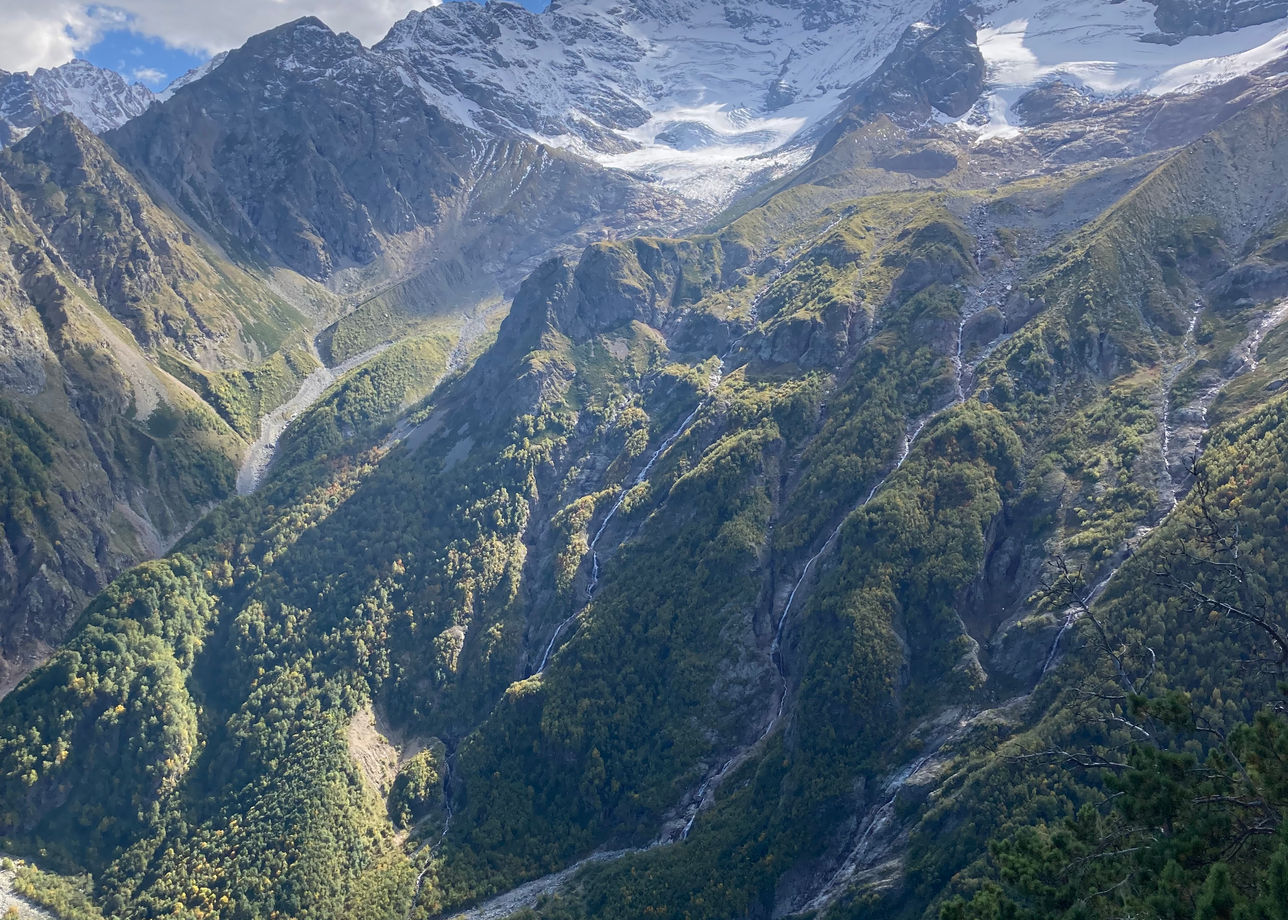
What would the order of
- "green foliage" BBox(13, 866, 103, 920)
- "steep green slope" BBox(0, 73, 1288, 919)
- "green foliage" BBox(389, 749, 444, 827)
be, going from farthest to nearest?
"green foliage" BBox(389, 749, 444, 827), "green foliage" BBox(13, 866, 103, 920), "steep green slope" BBox(0, 73, 1288, 919)

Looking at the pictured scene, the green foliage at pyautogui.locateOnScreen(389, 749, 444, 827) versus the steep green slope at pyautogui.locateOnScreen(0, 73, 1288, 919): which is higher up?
the steep green slope at pyautogui.locateOnScreen(0, 73, 1288, 919)

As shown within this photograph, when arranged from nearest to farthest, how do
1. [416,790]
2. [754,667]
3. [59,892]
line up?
[59,892] → [754,667] → [416,790]

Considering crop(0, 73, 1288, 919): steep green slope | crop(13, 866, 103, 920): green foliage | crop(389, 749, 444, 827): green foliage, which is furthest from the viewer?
crop(389, 749, 444, 827): green foliage

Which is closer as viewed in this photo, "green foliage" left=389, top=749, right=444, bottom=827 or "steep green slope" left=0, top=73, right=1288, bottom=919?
"steep green slope" left=0, top=73, right=1288, bottom=919

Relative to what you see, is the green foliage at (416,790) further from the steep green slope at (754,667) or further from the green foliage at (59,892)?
the green foliage at (59,892)

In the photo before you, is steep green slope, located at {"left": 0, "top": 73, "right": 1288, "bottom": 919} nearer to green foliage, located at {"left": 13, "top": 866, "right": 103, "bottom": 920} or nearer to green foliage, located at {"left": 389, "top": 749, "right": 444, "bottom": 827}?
green foliage, located at {"left": 389, "top": 749, "right": 444, "bottom": 827}

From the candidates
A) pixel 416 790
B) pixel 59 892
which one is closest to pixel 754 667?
pixel 416 790

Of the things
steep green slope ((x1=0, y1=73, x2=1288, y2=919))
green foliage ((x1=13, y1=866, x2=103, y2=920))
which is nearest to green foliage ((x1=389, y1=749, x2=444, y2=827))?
steep green slope ((x1=0, y1=73, x2=1288, y2=919))

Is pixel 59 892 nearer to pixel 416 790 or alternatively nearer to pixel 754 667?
pixel 416 790

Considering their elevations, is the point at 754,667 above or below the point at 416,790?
above

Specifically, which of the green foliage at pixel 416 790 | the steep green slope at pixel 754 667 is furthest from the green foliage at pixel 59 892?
the green foliage at pixel 416 790

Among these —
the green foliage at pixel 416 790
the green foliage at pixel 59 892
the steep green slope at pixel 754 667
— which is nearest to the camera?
the steep green slope at pixel 754 667
